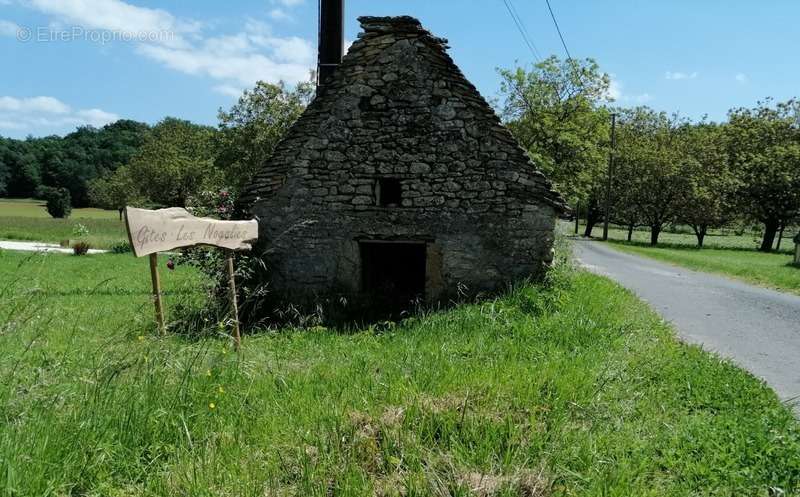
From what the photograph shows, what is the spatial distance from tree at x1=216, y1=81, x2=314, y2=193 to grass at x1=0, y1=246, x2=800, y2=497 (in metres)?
23.7

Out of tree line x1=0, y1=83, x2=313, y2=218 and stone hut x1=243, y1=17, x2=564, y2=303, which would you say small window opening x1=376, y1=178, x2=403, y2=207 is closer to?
stone hut x1=243, y1=17, x2=564, y2=303

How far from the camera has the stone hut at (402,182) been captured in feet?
29.7

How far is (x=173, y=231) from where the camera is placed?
5.93 m

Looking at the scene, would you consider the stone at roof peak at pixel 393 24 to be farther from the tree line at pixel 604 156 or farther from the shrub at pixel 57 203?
the shrub at pixel 57 203

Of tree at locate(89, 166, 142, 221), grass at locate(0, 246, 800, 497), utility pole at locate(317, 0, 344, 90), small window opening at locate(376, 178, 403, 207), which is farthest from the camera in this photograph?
tree at locate(89, 166, 142, 221)

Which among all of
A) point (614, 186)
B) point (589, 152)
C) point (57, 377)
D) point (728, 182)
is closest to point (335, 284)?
point (57, 377)

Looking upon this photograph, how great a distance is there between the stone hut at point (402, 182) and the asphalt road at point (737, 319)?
279 centimetres

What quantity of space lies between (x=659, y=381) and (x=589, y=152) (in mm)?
27782

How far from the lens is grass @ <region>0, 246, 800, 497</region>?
3.22 metres

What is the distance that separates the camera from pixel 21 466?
2785 mm

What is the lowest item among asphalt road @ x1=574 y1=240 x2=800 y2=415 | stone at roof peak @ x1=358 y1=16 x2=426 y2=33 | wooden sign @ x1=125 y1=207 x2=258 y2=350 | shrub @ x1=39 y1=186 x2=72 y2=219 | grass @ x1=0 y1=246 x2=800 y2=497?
shrub @ x1=39 y1=186 x2=72 y2=219

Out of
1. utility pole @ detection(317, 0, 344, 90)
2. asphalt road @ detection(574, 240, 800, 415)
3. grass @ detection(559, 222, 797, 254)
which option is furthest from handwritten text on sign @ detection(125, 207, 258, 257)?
grass @ detection(559, 222, 797, 254)

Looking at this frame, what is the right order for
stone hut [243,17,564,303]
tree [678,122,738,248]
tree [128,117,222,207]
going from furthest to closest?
1. tree [128,117,222,207]
2. tree [678,122,738,248]
3. stone hut [243,17,564,303]

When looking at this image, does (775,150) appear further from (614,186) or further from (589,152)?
(589,152)
